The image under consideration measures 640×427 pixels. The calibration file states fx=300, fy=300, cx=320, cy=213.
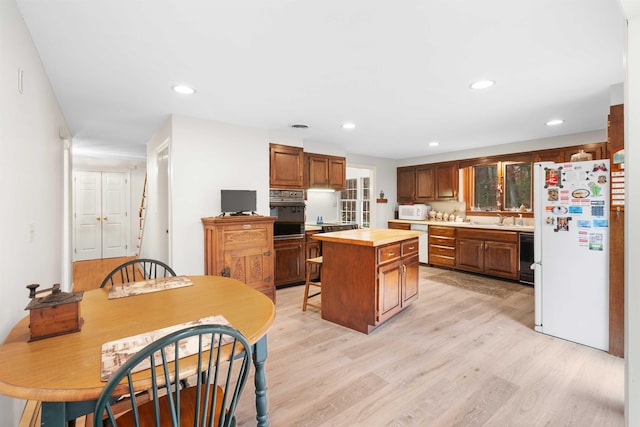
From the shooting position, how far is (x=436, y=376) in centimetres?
223

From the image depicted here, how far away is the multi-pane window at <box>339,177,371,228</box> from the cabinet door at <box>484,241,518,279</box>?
237cm

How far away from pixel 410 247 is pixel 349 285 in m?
0.90

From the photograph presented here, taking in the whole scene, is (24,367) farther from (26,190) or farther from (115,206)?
(115,206)

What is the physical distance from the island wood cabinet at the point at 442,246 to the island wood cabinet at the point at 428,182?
0.74m

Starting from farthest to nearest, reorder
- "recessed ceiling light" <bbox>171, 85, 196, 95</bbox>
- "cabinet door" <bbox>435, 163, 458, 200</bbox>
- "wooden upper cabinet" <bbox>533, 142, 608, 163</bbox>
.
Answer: "cabinet door" <bbox>435, 163, 458, 200</bbox> < "wooden upper cabinet" <bbox>533, 142, 608, 163</bbox> < "recessed ceiling light" <bbox>171, 85, 196, 95</bbox>

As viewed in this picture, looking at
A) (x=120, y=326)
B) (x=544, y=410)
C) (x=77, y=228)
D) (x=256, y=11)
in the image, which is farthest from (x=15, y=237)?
(x=77, y=228)

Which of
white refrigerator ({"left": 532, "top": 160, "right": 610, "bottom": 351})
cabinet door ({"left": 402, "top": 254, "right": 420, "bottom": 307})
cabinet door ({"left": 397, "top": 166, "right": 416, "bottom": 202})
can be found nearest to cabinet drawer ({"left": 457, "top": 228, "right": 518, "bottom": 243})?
cabinet door ({"left": 397, "top": 166, "right": 416, "bottom": 202})

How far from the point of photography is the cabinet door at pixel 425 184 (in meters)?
6.21

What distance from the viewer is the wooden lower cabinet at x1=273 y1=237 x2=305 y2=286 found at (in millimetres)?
4375

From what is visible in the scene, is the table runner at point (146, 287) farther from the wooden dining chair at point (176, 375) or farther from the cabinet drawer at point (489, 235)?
the cabinet drawer at point (489, 235)

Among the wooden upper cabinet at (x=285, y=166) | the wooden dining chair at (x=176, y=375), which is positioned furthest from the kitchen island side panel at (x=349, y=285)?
the wooden dining chair at (x=176, y=375)

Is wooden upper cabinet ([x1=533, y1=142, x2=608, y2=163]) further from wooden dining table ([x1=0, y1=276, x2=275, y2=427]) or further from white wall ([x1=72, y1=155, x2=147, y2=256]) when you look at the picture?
white wall ([x1=72, y1=155, x2=147, y2=256])

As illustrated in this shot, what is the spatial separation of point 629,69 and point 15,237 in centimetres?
277

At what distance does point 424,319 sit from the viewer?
3279 millimetres
